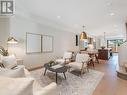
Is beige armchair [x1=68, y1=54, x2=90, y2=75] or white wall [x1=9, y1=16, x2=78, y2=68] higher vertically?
white wall [x1=9, y1=16, x2=78, y2=68]

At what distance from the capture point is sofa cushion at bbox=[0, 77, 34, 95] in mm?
936

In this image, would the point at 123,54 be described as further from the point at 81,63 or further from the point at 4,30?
the point at 4,30

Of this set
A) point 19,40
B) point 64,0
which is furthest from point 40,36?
point 64,0

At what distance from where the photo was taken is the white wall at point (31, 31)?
5.06 metres

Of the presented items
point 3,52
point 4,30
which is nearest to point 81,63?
point 3,52

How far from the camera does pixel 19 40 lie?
5.19 m

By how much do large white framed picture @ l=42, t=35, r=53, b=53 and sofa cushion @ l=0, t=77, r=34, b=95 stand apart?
5.61m

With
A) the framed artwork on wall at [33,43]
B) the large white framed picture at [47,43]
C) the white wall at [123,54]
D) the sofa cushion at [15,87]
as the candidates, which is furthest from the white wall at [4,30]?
the white wall at [123,54]

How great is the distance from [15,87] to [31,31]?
510 centimetres

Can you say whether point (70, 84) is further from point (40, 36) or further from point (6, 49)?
point (40, 36)

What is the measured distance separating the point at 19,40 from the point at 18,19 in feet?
3.08

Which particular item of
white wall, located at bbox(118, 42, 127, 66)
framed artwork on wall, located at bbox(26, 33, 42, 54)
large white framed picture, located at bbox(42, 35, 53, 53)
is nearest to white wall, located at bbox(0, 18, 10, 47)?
framed artwork on wall, located at bbox(26, 33, 42, 54)

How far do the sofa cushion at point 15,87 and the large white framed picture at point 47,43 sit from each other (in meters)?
5.61

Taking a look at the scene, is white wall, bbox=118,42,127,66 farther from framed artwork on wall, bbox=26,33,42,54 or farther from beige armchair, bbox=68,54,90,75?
framed artwork on wall, bbox=26,33,42,54
